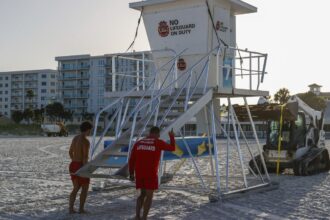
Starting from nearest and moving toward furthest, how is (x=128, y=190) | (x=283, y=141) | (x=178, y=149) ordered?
(x=178, y=149), (x=128, y=190), (x=283, y=141)

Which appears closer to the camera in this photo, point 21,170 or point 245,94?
point 245,94

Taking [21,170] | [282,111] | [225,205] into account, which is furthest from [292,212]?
[21,170]

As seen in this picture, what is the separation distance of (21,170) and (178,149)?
10.1m

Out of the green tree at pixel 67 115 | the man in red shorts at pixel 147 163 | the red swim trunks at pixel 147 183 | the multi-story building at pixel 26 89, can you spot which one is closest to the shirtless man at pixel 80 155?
the man in red shorts at pixel 147 163

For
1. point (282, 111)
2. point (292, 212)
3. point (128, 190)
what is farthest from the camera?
point (282, 111)

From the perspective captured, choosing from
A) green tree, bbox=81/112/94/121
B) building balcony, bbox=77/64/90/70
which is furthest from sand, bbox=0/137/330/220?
building balcony, bbox=77/64/90/70

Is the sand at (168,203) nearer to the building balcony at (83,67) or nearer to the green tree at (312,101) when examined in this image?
the green tree at (312,101)

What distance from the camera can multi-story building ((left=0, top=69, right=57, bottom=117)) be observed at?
17600 centimetres

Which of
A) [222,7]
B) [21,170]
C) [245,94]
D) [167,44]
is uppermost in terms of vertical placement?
[222,7]

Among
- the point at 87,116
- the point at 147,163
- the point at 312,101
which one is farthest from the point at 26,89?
the point at 147,163

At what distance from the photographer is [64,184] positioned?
17.2m

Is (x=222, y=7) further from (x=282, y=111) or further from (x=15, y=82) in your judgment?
(x=15, y=82)

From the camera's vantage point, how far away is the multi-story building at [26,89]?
17600 centimetres

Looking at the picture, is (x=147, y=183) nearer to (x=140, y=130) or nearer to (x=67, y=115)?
(x=140, y=130)
